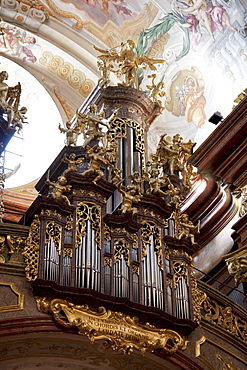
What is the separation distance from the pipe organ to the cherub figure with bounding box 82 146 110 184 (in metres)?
0.01

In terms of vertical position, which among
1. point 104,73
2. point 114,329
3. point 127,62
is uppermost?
point 127,62

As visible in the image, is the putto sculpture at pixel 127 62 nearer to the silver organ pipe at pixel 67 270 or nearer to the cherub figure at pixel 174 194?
the cherub figure at pixel 174 194

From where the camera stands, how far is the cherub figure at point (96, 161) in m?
11.3

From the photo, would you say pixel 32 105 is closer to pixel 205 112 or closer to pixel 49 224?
pixel 205 112

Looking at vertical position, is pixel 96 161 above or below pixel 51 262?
above

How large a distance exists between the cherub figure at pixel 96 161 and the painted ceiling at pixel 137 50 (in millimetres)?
4400

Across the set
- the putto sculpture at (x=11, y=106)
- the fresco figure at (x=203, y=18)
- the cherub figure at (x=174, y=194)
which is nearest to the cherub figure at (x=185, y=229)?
the cherub figure at (x=174, y=194)

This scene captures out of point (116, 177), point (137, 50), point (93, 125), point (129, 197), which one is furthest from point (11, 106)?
point (137, 50)

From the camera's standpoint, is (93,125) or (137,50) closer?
(93,125)

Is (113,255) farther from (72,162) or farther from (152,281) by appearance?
(72,162)

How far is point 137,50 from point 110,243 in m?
6.86

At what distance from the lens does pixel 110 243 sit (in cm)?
1085

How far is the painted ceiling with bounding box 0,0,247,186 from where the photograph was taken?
15.5 metres

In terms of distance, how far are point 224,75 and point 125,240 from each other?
18.8 feet
